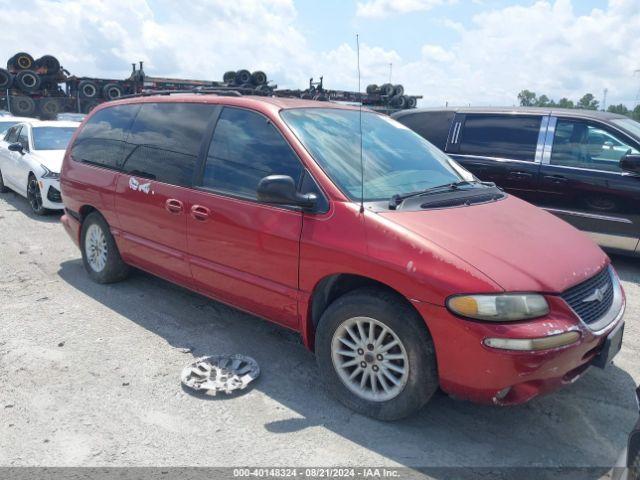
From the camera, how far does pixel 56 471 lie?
2.52 meters

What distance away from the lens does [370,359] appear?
2.92 metres

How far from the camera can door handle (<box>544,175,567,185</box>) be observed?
5938 millimetres

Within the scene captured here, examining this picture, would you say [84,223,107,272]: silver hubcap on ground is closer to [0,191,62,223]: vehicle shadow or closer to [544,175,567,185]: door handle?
[0,191,62,223]: vehicle shadow

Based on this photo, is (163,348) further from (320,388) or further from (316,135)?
(316,135)

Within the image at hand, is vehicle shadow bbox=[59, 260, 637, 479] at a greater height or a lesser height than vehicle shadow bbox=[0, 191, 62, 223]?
lesser

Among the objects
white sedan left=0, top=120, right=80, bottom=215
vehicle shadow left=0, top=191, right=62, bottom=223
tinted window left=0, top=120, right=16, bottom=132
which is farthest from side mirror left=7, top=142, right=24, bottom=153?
tinted window left=0, top=120, right=16, bottom=132

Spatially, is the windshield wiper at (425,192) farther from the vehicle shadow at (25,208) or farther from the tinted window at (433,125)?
the vehicle shadow at (25,208)

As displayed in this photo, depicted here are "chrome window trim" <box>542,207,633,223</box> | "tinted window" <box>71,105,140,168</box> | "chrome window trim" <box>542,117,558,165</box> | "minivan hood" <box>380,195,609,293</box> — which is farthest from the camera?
"chrome window trim" <box>542,117,558,165</box>

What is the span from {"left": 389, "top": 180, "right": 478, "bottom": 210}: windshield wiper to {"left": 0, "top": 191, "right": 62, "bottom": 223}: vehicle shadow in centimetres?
653

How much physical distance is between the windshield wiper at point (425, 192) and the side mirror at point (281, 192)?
48 cm

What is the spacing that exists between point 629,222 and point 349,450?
451cm

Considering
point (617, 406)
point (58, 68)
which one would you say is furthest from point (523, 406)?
point (58, 68)

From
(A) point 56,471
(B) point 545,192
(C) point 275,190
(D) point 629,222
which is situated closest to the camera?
(A) point 56,471

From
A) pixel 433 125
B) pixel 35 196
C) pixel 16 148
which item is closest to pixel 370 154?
pixel 433 125
